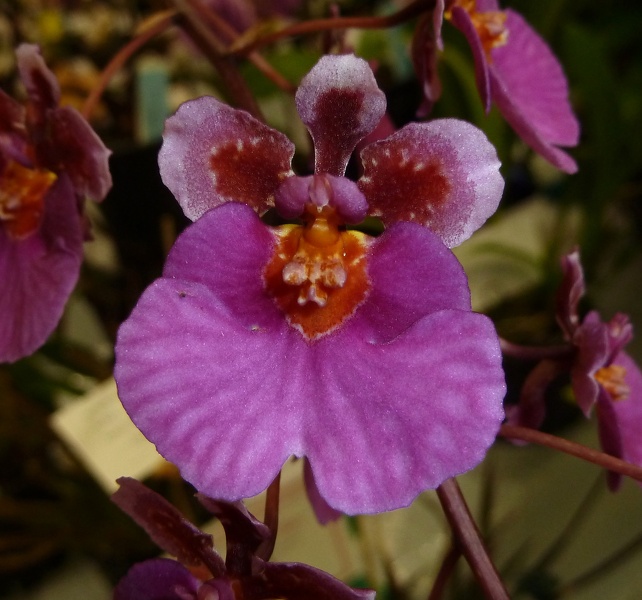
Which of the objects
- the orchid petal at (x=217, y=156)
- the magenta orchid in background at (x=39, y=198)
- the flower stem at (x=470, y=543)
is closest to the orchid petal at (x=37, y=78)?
the magenta orchid in background at (x=39, y=198)

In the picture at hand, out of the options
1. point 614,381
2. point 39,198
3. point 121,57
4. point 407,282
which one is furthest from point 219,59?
point 614,381

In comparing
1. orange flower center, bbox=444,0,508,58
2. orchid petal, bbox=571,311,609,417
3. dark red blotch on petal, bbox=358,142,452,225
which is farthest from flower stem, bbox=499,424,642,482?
orange flower center, bbox=444,0,508,58

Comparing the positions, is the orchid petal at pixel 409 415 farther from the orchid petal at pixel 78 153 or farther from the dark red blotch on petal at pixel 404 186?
the orchid petal at pixel 78 153

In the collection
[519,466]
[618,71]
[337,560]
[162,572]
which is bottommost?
[519,466]

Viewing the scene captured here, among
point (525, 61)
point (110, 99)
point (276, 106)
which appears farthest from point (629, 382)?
point (110, 99)

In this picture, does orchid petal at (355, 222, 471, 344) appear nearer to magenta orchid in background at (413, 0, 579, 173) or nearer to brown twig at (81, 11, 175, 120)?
magenta orchid in background at (413, 0, 579, 173)

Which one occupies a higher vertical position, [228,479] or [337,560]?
[228,479]

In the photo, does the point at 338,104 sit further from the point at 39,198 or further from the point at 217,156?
the point at 39,198

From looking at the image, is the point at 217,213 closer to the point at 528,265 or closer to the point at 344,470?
the point at 344,470
